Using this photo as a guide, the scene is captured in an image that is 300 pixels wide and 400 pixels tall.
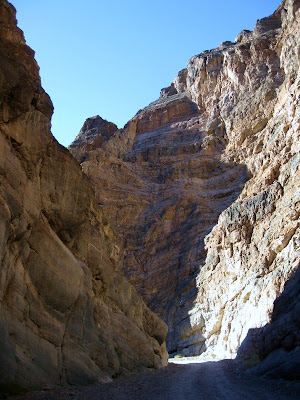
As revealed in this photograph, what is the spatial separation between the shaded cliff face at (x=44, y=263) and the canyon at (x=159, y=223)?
0.07m

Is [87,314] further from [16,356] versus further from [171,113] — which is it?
[171,113]

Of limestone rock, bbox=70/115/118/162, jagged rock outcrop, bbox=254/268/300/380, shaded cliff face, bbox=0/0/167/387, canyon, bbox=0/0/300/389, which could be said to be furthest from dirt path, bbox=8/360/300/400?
limestone rock, bbox=70/115/118/162

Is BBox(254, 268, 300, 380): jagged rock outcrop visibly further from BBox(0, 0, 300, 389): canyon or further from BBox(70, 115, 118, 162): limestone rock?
BBox(70, 115, 118, 162): limestone rock

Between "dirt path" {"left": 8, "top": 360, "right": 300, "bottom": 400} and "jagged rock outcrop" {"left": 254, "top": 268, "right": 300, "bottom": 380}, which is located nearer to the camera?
"dirt path" {"left": 8, "top": 360, "right": 300, "bottom": 400}

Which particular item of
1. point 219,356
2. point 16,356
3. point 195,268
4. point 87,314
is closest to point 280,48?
point 195,268

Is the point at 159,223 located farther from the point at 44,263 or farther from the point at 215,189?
the point at 44,263

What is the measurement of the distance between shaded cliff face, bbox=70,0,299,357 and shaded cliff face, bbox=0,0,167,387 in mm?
13136

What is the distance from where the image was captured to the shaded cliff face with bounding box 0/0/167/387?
11.9m

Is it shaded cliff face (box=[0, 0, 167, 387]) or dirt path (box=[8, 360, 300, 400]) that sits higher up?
shaded cliff face (box=[0, 0, 167, 387])

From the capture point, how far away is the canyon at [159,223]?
43.8 ft

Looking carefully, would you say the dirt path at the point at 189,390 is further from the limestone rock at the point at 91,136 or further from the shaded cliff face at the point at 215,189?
the limestone rock at the point at 91,136

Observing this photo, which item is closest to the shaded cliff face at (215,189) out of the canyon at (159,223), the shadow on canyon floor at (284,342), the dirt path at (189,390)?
the canyon at (159,223)

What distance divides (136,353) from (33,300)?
29.8 ft

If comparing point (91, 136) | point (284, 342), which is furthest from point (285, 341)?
point (91, 136)
